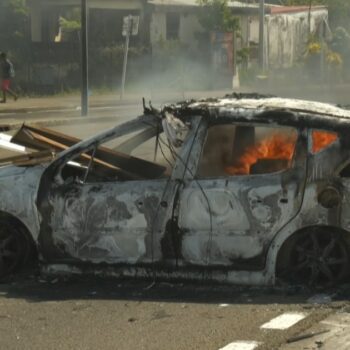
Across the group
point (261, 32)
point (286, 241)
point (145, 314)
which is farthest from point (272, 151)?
point (261, 32)

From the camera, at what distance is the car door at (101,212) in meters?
6.38

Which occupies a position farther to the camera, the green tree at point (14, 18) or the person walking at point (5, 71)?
the green tree at point (14, 18)

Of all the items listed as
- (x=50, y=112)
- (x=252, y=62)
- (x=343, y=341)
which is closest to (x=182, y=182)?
(x=343, y=341)

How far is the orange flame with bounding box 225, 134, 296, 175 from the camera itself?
6562 mm

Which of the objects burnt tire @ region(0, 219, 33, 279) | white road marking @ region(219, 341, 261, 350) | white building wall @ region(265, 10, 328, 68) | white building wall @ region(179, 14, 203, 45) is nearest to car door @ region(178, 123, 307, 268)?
white road marking @ region(219, 341, 261, 350)

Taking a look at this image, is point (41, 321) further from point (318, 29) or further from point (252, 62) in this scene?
point (318, 29)

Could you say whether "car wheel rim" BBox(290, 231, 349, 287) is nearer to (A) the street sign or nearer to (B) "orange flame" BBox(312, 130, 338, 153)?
(B) "orange flame" BBox(312, 130, 338, 153)

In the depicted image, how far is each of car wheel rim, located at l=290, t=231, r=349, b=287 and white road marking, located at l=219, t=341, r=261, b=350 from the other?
4.25 feet

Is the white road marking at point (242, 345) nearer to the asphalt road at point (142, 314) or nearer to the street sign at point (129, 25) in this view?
the asphalt road at point (142, 314)

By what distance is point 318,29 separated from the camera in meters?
50.2

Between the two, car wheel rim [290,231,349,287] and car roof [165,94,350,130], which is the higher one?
car roof [165,94,350,130]

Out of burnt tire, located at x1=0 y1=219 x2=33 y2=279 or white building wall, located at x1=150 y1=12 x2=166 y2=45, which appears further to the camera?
white building wall, located at x1=150 y1=12 x2=166 y2=45

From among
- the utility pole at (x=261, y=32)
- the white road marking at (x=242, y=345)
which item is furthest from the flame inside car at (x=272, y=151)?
the utility pole at (x=261, y=32)

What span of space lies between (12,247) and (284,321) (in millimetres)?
2529
